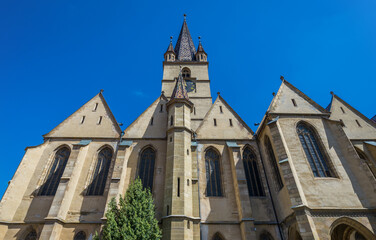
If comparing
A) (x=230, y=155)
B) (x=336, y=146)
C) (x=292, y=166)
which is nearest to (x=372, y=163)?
(x=336, y=146)

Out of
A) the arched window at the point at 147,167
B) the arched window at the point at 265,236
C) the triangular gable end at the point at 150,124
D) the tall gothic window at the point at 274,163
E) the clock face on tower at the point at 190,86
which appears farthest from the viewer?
the clock face on tower at the point at 190,86

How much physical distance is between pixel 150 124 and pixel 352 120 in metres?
18.1

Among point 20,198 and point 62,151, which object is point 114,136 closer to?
point 62,151

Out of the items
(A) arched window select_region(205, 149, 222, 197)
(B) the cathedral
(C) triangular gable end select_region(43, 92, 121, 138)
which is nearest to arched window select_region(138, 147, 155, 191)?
(B) the cathedral

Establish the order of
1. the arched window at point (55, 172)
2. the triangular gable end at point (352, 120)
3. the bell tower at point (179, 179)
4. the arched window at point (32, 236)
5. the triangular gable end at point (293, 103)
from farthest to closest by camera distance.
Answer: the triangular gable end at point (352, 120)
the triangular gable end at point (293, 103)
the arched window at point (55, 172)
the arched window at point (32, 236)
the bell tower at point (179, 179)

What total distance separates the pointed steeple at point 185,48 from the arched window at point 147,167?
822 inches

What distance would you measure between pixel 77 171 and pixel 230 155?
456 inches

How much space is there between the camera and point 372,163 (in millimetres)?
15930

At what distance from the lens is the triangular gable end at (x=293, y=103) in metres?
16.7

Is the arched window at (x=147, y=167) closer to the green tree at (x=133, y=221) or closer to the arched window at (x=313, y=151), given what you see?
the green tree at (x=133, y=221)

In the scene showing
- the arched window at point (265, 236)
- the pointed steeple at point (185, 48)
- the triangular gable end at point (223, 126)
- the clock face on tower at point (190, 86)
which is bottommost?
the arched window at point (265, 236)

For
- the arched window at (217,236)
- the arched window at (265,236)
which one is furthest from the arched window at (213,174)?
the arched window at (265,236)

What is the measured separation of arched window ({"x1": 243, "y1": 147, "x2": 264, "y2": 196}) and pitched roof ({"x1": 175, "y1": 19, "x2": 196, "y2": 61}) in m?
21.6

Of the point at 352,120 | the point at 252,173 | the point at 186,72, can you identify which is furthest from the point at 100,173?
A: the point at 352,120
